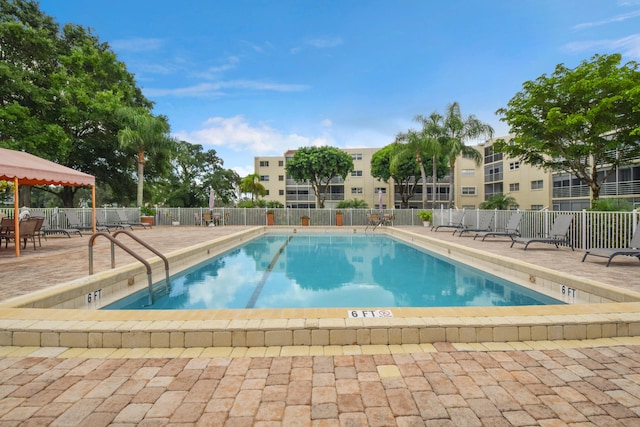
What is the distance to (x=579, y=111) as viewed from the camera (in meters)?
16.6

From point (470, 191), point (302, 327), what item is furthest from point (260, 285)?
point (470, 191)

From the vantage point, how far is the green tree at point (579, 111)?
15.1 metres

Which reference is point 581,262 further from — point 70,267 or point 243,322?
point 70,267

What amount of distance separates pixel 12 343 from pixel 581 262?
A: 9.08m

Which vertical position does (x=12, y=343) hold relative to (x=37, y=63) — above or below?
below

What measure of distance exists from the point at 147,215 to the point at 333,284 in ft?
58.3

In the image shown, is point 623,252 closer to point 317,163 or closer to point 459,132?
point 459,132

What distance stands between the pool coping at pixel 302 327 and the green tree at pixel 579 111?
15.3 m

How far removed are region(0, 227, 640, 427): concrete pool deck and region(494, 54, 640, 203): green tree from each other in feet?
52.4

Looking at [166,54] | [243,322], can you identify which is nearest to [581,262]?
[243,322]

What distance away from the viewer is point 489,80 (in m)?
15.5

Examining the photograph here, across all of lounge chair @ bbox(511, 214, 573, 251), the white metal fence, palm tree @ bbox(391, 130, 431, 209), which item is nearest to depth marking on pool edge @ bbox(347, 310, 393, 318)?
lounge chair @ bbox(511, 214, 573, 251)

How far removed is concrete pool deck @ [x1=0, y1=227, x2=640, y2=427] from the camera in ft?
6.71

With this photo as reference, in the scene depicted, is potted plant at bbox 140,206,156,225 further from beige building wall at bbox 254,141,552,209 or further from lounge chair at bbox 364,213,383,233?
beige building wall at bbox 254,141,552,209
